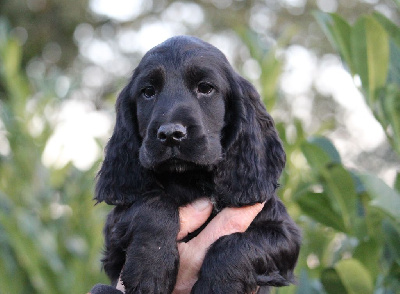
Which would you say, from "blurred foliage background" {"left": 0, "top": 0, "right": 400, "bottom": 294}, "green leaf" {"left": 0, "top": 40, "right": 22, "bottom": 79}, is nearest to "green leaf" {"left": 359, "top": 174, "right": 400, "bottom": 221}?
"blurred foliage background" {"left": 0, "top": 0, "right": 400, "bottom": 294}

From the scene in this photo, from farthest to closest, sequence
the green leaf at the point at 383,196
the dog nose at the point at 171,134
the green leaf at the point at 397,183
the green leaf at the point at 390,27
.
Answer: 1. the green leaf at the point at 390,27
2. the green leaf at the point at 397,183
3. the green leaf at the point at 383,196
4. the dog nose at the point at 171,134

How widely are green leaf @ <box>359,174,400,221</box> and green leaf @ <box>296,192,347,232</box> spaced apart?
0.78 m

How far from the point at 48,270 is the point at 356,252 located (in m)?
4.66

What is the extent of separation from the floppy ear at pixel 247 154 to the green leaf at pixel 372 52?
0.85 meters

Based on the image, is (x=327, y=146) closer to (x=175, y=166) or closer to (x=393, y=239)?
(x=393, y=239)

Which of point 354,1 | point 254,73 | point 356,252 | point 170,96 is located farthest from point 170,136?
point 354,1

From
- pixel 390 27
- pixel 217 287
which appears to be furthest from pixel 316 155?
pixel 217 287

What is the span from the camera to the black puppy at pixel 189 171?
265 cm

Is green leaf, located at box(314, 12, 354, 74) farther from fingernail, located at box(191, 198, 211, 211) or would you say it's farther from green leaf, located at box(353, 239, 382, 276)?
fingernail, located at box(191, 198, 211, 211)

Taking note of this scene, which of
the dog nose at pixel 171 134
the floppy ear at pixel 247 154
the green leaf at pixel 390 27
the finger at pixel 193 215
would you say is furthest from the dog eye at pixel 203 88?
the green leaf at pixel 390 27

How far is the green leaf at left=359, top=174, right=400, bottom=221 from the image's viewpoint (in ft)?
9.69

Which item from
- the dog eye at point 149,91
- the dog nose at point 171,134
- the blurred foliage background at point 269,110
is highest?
the dog nose at point 171,134

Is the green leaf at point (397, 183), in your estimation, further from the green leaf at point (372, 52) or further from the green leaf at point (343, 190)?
the green leaf at point (372, 52)

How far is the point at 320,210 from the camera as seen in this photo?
3.87m
